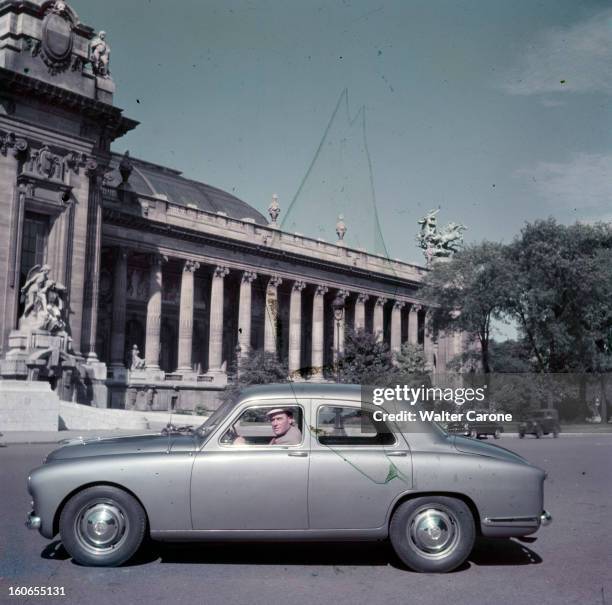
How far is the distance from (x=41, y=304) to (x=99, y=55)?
13809mm

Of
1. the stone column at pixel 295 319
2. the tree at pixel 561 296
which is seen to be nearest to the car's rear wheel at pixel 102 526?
the tree at pixel 561 296

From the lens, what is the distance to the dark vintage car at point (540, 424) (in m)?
34.6

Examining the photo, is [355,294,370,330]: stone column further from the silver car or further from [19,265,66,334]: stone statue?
the silver car

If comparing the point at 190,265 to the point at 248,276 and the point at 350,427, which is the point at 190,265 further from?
the point at 350,427

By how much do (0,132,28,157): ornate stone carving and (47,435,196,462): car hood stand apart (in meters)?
32.0

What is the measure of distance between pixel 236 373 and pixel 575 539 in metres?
43.2

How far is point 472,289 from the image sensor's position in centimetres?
4769

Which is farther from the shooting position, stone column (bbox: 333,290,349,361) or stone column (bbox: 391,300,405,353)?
stone column (bbox: 391,300,405,353)

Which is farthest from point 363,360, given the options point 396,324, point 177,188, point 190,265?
point 177,188

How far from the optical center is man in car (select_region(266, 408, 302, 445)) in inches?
287

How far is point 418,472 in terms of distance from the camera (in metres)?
7.16

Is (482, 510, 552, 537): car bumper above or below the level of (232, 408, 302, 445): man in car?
below

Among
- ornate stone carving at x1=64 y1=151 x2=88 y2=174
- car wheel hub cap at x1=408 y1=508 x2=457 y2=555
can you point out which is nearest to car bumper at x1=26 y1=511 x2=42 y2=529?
car wheel hub cap at x1=408 y1=508 x2=457 y2=555

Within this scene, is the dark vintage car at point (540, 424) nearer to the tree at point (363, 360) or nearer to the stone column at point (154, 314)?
the tree at point (363, 360)
